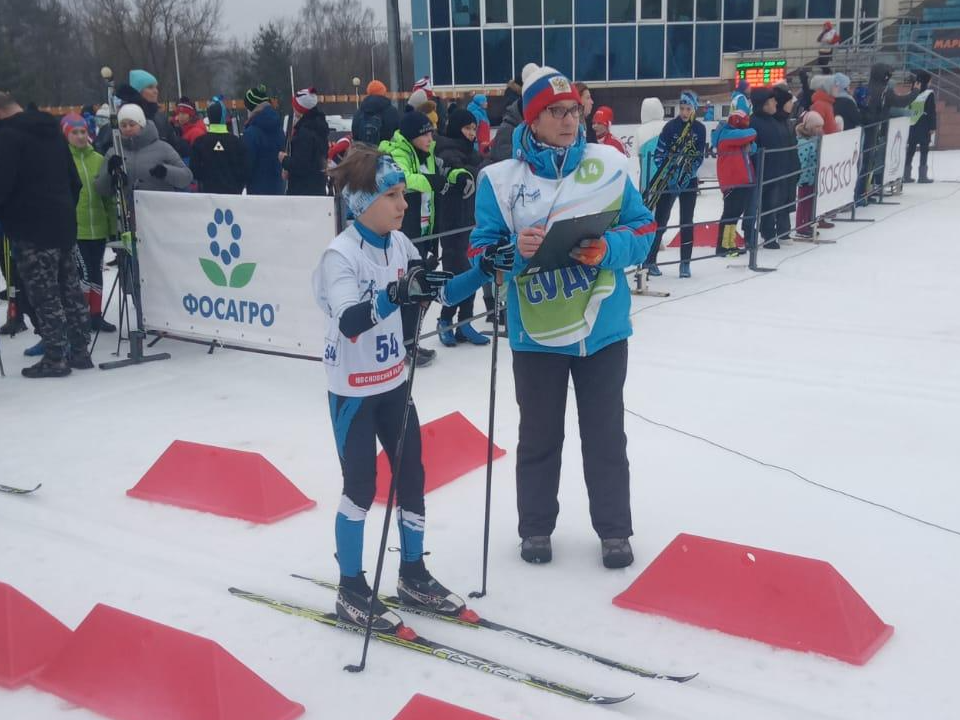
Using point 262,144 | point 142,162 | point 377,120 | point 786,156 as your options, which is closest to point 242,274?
point 142,162

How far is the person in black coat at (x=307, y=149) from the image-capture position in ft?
33.9

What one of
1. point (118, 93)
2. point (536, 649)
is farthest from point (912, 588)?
point (118, 93)

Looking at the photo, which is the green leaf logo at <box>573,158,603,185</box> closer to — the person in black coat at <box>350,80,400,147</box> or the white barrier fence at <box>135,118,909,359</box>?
the white barrier fence at <box>135,118,909,359</box>

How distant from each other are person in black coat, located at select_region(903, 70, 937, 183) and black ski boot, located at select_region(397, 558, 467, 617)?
16.1 metres

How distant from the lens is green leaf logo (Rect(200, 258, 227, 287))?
7488 millimetres

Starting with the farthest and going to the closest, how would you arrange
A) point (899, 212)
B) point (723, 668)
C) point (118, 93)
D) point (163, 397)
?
point (899, 212) < point (118, 93) < point (163, 397) < point (723, 668)

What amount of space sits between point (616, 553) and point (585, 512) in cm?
68

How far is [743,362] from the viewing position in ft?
24.4

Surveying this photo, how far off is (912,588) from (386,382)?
2.24 meters

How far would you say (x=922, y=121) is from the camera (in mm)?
17734

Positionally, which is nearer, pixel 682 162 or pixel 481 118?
pixel 682 162

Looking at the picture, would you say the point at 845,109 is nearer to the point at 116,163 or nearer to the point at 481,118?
the point at 481,118

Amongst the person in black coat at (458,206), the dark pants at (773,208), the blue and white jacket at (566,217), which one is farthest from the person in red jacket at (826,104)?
the blue and white jacket at (566,217)

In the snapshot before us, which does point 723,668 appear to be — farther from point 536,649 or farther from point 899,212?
point 899,212
